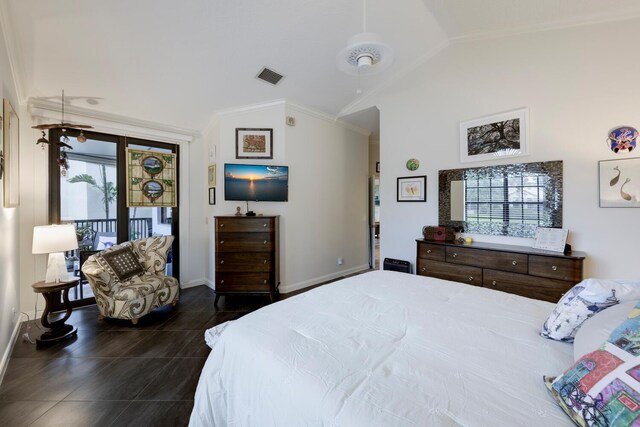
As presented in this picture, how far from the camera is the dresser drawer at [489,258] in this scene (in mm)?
2459

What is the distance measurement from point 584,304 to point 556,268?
5.08 ft

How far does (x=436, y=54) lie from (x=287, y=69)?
5.96ft

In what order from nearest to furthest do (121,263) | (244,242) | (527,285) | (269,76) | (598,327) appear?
1. (598,327)
2. (527,285)
3. (121,263)
4. (269,76)
5. (244,242)

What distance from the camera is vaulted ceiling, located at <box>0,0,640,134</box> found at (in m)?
2.23

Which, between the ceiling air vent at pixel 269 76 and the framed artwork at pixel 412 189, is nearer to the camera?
the ceiling air vent at pixel 269 76

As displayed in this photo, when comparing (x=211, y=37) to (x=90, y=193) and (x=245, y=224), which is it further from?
(x=90, y=193)

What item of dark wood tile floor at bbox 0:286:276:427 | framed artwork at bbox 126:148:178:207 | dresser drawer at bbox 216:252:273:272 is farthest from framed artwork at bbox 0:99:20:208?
dresser drawer at bbox 216:252:273:272

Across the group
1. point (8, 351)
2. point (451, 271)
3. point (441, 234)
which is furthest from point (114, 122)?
point (451, 271)

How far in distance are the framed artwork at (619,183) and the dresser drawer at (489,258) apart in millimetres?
846

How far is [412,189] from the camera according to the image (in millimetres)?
3516

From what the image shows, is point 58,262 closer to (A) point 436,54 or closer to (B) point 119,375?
(B) point 119,375

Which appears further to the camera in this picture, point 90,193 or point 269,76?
point 90,193

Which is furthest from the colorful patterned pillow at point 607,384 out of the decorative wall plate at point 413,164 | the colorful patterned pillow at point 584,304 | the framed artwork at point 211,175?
the framed artwork at point 211,175

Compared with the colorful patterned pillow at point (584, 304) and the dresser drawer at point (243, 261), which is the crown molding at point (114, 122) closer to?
the dresser drawer at point (243, 261)
